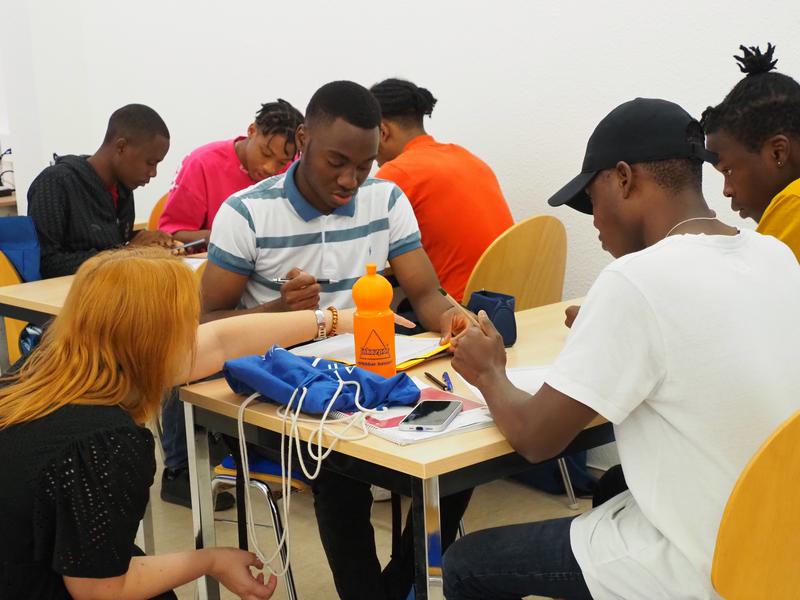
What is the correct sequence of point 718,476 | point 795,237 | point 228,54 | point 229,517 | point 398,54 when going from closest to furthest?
1. point 718,476
2. point 795,237
3. point 229,517
4. point 398,54
5. point 228,54

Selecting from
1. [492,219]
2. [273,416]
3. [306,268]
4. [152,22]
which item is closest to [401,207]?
[306,268]

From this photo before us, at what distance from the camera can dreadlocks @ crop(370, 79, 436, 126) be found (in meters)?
3.36

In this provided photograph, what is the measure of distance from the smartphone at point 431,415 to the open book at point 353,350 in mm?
277

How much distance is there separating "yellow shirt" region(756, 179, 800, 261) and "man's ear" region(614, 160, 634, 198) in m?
0.59

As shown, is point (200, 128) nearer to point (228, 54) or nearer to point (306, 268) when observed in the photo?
point (228, 54)

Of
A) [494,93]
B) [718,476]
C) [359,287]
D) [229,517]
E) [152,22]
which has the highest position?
[152,22]

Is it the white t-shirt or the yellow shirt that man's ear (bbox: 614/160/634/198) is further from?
the yellow shirt

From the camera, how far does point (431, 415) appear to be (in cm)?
163

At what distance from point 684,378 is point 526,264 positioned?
57.0 inches

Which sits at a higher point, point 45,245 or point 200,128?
point 200,128

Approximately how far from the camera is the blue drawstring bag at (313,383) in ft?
5.52

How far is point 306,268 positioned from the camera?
95.3 inches

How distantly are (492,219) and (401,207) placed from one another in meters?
0.63

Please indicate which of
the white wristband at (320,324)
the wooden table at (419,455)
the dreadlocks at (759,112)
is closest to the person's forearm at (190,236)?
the white wristband at (320,324)
